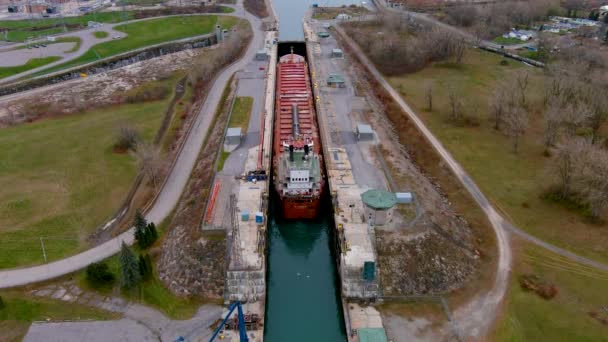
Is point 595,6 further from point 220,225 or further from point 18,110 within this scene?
point 18,110

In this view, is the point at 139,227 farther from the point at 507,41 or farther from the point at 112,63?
the point at 507,41

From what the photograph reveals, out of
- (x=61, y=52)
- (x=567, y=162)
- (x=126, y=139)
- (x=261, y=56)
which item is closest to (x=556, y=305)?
(x=567, y=162)

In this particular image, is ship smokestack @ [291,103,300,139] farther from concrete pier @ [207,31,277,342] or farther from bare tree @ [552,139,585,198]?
bare tree @ [552,139,585,198]

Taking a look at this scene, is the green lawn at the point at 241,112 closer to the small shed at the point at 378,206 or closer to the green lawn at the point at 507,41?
the small shed at the point at 378,206

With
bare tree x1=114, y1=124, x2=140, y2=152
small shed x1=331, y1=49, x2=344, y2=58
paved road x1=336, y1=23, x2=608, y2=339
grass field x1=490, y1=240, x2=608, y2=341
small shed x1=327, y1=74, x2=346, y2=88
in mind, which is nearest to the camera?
grass field x1=490, y1=240, x2=608, y2=341

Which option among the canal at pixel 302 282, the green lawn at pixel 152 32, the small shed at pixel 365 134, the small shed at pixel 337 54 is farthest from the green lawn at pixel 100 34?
the canal at pixel 302 282

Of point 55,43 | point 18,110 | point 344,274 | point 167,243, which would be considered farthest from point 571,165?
point 55,43

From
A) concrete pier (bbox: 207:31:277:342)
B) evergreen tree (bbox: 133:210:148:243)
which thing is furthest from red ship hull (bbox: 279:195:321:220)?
evergreen tree (bbox: 133:210:148:243)
